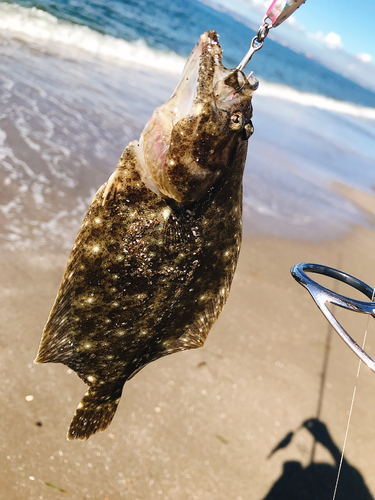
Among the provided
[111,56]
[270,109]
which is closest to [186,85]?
[111,56]

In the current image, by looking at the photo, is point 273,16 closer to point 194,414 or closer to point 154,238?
point 154,238

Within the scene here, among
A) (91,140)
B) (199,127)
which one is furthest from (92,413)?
(91,140)

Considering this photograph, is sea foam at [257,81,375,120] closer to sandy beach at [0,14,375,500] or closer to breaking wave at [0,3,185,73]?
breaking wave at [0,3,185,73]

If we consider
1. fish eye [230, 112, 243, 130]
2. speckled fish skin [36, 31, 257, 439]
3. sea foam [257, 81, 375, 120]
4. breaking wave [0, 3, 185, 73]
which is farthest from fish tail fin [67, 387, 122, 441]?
sea foam [257, 81, 375, 120]

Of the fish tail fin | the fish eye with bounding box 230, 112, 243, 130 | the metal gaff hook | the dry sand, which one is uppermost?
the metal gaff hook

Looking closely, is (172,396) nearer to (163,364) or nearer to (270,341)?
(163,364)
